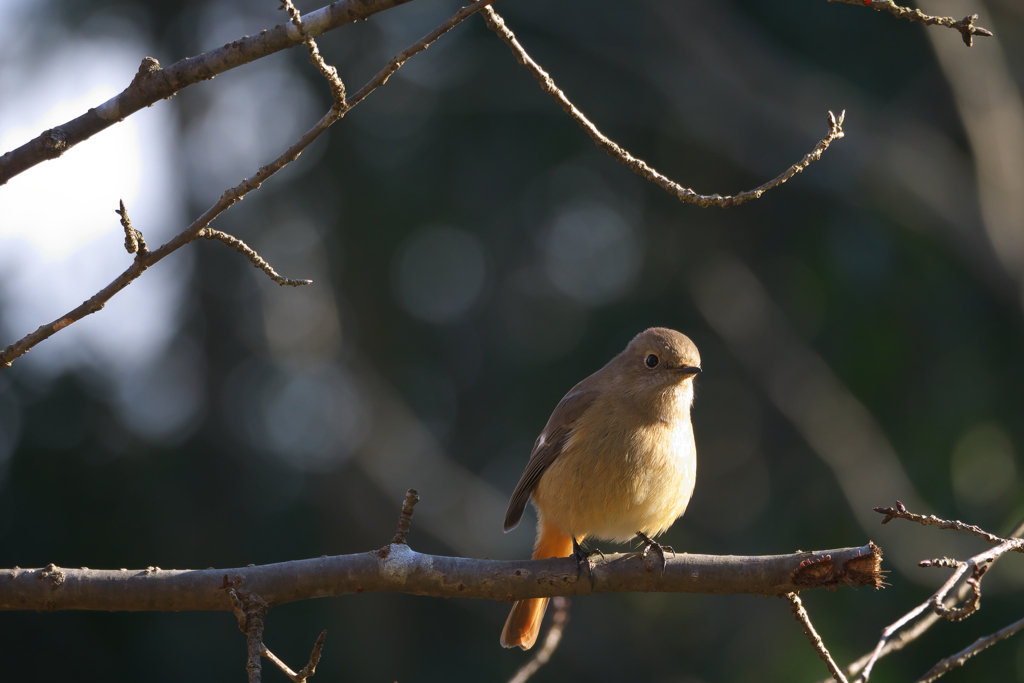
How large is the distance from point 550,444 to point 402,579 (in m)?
1.61

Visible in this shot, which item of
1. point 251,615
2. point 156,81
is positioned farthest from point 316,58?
point 251,615

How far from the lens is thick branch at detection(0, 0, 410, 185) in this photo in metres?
2.23

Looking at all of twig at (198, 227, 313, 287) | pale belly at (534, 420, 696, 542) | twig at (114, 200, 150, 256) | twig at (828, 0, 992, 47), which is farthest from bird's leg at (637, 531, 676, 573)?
twig at (114, 200, 150, 256)

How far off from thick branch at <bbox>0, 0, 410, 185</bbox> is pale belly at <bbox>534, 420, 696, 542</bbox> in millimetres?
2336

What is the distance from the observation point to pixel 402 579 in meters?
2.69

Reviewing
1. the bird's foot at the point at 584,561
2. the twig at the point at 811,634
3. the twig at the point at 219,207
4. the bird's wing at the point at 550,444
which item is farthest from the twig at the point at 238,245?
the bird's wing at the point at 550,444

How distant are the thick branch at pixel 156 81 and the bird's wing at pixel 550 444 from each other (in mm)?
2452

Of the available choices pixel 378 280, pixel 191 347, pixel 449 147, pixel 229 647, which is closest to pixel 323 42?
pixel 449 147

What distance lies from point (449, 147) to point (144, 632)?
6953 mm

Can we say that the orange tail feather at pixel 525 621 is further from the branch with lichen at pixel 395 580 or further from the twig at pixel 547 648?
the branch with lichen at pixel 395 580

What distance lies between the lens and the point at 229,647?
27.0 feet

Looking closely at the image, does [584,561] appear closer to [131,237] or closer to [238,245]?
[238,245]

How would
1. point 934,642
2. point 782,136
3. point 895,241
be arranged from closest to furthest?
point 934,642 < point 895,241 < point 782,136

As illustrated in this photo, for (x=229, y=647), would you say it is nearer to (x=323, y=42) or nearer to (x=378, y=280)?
(x=378, y=280)
